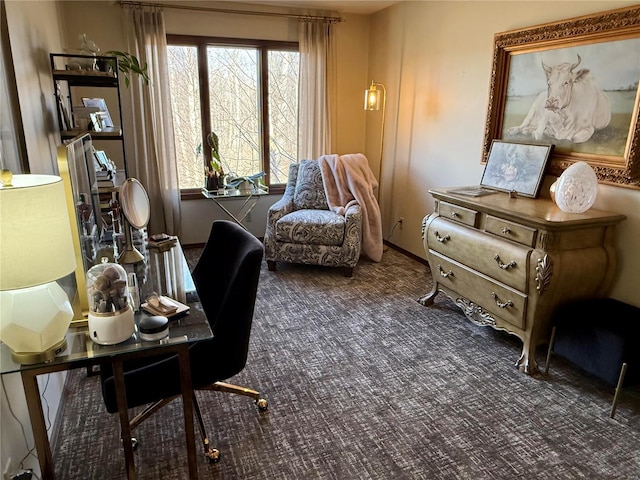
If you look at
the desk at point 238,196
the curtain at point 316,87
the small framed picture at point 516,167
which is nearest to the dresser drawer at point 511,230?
the small framed picture at point 516,167

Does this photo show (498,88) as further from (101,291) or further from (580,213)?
(101,291)

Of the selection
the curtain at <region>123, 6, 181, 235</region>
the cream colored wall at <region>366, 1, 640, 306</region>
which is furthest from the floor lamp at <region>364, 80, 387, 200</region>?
the curtain at <region>123, 6, 181, 235</region>

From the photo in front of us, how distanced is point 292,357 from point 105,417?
104 cm

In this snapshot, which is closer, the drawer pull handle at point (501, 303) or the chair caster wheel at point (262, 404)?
the chair caster wheel at point (262, 404)

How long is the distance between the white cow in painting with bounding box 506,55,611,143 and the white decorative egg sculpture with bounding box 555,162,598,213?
1.08 ft

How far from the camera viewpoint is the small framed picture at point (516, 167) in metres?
2.84

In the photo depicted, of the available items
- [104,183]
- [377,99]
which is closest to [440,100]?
[377,99]

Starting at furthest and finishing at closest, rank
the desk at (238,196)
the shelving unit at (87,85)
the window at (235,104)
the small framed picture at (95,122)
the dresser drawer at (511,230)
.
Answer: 1. the window at (235,104)
2. the desk at (238,196)
3. the small framed picture at (95,122)
4. the shelving unit at (87,85)
5. the dresser drawer at (511,230)

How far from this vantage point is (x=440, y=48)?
3.84 m

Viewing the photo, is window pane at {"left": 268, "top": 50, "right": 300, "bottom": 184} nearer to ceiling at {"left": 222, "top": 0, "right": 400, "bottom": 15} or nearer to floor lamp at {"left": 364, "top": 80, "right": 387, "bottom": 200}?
ceiling at {"left": 222, "top": 0, "right": 400, "bottom": 15}

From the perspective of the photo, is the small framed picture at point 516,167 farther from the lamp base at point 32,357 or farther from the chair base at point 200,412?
the lamp base at point 32,357

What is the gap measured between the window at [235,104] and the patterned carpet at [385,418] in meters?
2.36

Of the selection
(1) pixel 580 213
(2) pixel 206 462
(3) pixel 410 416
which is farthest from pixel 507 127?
(2) pixel 206 462

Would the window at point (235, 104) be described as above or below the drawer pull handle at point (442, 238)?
above
